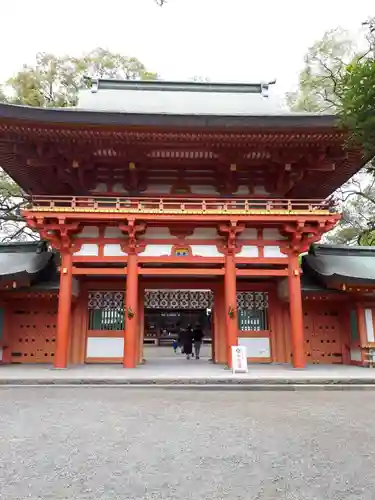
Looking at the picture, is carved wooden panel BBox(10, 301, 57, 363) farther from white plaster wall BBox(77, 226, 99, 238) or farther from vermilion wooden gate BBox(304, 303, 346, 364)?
vermilion wooden gate BBox(304, 303, 346, 364)

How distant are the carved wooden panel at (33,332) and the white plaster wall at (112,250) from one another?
3.33 meters

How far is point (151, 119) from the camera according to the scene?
39.5 feet

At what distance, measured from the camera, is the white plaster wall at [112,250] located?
13422mm

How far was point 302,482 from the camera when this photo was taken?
365cm

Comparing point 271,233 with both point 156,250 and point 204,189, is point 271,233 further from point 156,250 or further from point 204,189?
point 156,250

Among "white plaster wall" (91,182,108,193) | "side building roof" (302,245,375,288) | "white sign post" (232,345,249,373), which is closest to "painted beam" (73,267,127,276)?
A: "white plaster wall" (91,182,108,193)

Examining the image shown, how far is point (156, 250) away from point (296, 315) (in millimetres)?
5108

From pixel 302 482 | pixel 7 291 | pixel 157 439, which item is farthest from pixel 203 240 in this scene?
pixel 302 482

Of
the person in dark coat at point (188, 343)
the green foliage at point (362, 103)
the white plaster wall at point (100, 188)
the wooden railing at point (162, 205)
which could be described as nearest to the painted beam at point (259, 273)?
the wooden railing at point (162, 205)

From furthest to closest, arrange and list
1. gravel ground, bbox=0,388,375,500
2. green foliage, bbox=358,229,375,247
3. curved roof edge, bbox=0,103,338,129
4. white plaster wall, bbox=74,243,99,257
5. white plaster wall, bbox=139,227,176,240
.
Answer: green foliage, bbox=358,229,375,247 < white plaster wall, bbox=139,227,176,240 < white plaster wall, bbox=74,243,99,257 < curved roof edge, bbox=0,103,338,129 < gravel ground, bbox=0,388,375,500

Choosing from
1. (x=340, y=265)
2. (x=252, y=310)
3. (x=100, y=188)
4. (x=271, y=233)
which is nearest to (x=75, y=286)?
(x=100, y=188)

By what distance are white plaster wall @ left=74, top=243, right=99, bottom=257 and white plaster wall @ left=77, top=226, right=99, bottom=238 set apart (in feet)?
1.04

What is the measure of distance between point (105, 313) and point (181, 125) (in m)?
7.38

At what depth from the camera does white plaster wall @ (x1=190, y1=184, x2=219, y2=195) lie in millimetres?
14945
